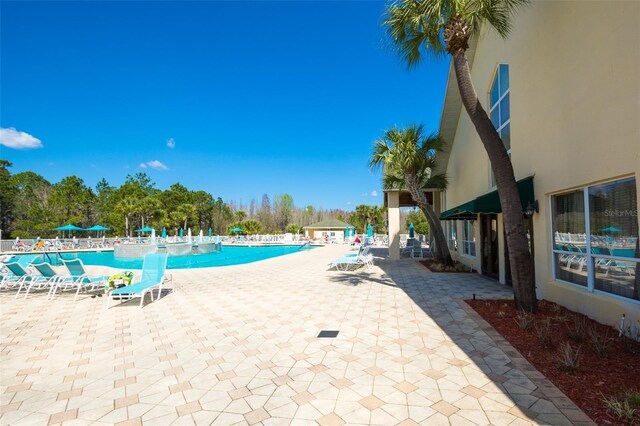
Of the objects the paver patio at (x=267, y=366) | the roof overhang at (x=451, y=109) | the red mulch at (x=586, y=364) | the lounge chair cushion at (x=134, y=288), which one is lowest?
the paver patio at (x=267, y=366)

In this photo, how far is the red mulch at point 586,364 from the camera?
10.00 feet

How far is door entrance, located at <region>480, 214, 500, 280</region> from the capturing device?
409 inches

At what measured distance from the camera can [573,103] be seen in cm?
565

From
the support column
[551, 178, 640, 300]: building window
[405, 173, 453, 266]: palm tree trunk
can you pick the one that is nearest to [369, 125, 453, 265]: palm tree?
[405, 173, 453, 266]: palm tree trunk

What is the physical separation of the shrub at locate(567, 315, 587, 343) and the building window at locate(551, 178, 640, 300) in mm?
617

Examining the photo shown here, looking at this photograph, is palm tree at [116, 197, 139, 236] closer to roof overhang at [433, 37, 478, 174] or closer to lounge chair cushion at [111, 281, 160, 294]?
roof overhang at [433, 37, 478, 174]

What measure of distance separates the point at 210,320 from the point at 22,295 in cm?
656

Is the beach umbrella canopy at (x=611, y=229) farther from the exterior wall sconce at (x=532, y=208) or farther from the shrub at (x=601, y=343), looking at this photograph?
the exterior wall sconce at (x=532, y=208)

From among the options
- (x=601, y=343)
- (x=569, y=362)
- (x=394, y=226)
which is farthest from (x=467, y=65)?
(x=394, y=226)

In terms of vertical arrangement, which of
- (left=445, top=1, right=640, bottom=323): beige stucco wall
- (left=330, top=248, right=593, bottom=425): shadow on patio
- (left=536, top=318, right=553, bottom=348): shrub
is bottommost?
(left=330, top=248, right=593, bottom=425): shadow on patio

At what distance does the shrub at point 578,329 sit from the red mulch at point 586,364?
5 centimetres

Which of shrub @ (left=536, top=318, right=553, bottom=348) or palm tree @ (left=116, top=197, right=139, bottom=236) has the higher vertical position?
palm tree @ (left=116, top=197, right=139, bottom=236)

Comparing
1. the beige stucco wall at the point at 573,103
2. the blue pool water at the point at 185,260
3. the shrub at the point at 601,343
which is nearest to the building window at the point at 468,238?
the beige stucco wall at the point at 573,103

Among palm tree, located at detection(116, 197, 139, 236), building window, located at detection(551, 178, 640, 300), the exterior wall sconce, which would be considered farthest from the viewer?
palm tree, located at detection(116, 197, 139, 236)
